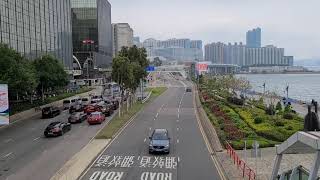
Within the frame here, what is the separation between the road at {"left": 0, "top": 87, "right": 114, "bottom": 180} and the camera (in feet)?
90.5

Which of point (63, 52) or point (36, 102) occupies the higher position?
point (63, 52)

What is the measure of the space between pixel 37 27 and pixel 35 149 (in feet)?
190

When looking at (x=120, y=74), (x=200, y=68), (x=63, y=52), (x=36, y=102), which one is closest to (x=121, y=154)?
(x=120, y=74)

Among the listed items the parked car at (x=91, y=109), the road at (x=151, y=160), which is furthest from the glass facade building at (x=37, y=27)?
the road at (x=151, y=160)

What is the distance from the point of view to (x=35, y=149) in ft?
117

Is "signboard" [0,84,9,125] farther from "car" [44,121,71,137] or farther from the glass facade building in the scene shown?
the glass facade building

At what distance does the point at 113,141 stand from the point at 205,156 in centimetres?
945

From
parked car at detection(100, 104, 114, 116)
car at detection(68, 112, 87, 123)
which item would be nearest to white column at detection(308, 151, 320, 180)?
car at detection(68, 112, 87, 123)

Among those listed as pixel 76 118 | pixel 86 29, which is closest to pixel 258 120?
pixel 76 118

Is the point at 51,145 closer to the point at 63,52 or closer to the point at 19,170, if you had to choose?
the point at 19,170

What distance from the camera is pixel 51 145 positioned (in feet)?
122

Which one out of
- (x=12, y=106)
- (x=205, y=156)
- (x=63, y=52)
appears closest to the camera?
(x=205, y=156)

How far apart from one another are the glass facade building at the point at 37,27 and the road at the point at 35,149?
→ 26312mm

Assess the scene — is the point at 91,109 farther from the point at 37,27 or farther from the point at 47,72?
the point at 37,27
